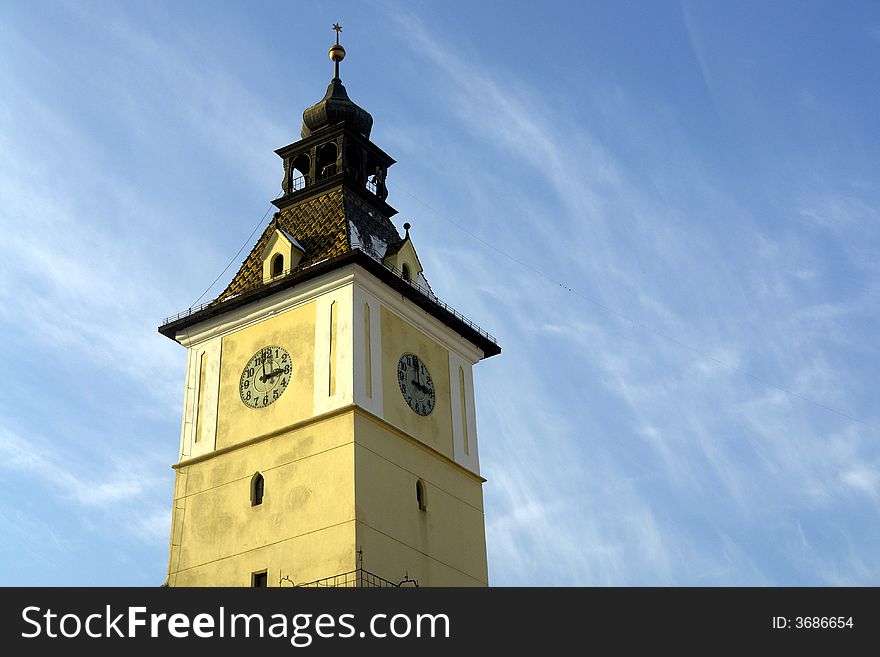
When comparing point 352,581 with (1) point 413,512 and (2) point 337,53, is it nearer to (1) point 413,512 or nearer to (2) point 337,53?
(1) point 413,512

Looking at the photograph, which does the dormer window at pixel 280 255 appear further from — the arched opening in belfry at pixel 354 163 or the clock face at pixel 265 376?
the arched opening in belfry at pixel 354 163

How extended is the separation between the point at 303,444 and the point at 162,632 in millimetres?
13583

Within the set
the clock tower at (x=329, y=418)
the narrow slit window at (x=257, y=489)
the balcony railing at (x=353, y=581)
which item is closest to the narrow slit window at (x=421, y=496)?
the clock tower at (x=329, y=418)

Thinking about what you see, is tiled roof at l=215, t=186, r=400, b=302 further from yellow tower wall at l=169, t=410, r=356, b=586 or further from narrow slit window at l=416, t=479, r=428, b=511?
narrow slit window at l=416, t=479, r=428, b=511

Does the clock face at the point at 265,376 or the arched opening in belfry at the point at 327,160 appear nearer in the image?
the clock face at the point at 265,376

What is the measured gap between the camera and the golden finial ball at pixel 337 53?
5481 cm

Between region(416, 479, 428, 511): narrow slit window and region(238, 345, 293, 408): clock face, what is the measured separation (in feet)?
16.2

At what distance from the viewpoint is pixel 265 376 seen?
143 ft

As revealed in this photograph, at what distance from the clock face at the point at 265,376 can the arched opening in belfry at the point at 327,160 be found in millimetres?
8194

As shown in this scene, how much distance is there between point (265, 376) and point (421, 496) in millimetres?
5965

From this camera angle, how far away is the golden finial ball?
54.8 m

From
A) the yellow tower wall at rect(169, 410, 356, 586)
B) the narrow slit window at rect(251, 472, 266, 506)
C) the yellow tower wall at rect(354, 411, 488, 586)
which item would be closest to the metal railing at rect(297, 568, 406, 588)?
the yellow tower wall at rect(169, 410, 356, 586)

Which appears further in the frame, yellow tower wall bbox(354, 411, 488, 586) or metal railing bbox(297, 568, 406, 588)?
yellow tower wall bbox(354, 411, 488, 586)

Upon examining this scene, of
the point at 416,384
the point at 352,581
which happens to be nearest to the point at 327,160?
the point at 416,384
